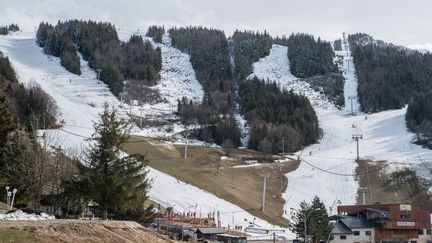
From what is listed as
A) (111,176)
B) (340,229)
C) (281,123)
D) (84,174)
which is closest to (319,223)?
(340,229)

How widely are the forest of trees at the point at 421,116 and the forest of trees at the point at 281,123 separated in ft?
98.5

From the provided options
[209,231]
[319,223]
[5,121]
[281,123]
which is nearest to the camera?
[5,121]

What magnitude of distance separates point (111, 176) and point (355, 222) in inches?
2019

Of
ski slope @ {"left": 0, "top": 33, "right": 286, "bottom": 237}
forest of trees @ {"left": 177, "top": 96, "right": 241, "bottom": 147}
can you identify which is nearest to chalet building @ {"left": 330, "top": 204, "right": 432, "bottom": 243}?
ski slope @ {"left": 0, "top": 33, "right": 286, "bottom": 237}

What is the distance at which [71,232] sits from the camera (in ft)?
67.2

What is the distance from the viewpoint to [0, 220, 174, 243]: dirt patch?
1870cm

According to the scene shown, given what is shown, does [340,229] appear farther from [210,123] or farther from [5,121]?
[210,123]

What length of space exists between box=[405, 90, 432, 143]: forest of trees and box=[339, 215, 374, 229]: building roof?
289 feet

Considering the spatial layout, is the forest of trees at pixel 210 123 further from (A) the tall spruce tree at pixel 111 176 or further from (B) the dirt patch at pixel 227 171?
(A) the tall spruce tree at pixel 111 176

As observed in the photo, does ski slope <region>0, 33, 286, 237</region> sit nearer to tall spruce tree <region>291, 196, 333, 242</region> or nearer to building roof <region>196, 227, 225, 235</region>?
tall spruce tree <region>291, 196, 333, 242</region>

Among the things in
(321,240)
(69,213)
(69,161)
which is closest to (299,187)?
(321,240)

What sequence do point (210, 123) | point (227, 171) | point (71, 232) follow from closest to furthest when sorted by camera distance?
point (71, 232)
point (227, 171)
point (210, 123)

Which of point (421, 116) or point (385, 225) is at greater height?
point (421, 116)

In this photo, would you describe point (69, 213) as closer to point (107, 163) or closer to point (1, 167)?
point (1, 167)
